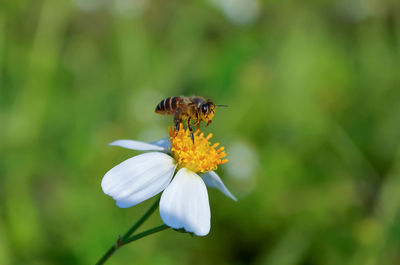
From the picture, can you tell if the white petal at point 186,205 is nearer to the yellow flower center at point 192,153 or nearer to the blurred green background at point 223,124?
the yellow flower center at point 192,153

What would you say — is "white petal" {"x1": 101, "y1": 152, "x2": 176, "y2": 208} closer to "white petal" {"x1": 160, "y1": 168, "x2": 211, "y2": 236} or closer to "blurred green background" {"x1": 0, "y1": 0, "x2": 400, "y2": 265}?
"white petal" {"x1": 160, "y1": 168, "x2": 211, "y2": 236}

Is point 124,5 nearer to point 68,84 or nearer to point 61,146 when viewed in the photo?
point 68,84

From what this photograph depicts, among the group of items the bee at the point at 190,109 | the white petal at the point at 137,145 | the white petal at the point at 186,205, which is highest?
the bee at the point at 190,109

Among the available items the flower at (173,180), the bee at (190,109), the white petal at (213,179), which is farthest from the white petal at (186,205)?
the bee at (190,109)

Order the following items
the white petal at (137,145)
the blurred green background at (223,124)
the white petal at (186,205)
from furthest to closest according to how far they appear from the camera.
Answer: the blurred green background at (223,124), the white petal at (137,145), the white petal at (186,205)

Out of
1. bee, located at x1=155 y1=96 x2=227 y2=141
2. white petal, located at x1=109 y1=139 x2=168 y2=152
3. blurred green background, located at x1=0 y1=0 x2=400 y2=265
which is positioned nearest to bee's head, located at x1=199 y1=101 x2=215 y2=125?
bee, located at x1=155 y1=96 x2=227 y2=141

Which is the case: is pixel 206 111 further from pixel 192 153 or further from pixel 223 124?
pixel 223 124

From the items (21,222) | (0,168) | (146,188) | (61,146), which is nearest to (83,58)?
(61,146)
